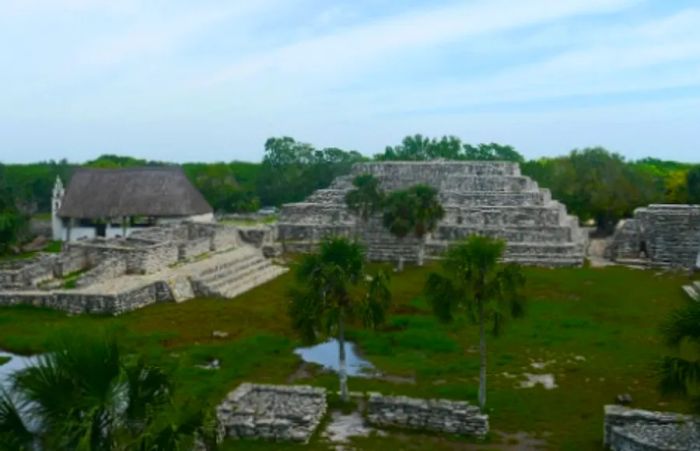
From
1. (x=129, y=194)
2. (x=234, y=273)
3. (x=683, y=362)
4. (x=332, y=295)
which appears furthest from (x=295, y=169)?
(x=683, y=362)

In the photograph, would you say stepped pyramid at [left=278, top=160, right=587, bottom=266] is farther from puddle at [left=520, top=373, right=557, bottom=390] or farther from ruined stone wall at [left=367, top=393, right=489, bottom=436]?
ruined stone wall at [left=367, top=393, right=489, bottom=436]

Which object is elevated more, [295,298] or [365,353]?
[295,298]

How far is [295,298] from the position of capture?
14555 millimetres

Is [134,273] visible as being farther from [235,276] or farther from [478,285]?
[478,285]

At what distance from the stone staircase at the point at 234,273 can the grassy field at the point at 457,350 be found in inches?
30.7

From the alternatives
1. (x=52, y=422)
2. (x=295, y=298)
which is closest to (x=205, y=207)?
(x=295, y=298)

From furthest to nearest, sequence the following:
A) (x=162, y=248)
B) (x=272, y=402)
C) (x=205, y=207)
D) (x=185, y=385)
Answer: (x=205, y=207) → (x=162, y=248) → (x=185, y=385) → (x=272, y=402)

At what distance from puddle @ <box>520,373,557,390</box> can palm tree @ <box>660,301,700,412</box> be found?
222 inches

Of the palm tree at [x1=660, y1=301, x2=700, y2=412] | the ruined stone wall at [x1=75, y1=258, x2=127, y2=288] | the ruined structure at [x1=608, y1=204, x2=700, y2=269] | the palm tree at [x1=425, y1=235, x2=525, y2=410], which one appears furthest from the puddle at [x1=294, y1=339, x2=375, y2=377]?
the ruined structure at [x1=608, y1=204, x2=700, y2=269]

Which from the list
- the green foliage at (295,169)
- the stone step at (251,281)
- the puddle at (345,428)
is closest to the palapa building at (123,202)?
the stone step at (251,281)

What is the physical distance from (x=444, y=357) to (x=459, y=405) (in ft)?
17.0

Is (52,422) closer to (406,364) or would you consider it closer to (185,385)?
(185,385)

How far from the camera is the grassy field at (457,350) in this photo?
543 inches

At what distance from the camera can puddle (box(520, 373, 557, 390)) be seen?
15.7 m
